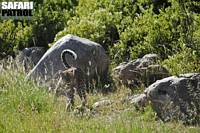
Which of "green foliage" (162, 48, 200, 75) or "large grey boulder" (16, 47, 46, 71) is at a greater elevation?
"green foliage" (162, 48, 200, 75)

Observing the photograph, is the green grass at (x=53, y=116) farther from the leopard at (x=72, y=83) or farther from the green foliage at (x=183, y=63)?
the green foliage at (x=183, y=63)

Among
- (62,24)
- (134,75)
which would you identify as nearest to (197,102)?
(134,75)

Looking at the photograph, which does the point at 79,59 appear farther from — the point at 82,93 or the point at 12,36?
the point at 12,36

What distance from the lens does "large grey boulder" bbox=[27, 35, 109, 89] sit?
10461mm

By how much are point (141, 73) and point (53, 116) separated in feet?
9.76

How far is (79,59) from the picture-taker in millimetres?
10492

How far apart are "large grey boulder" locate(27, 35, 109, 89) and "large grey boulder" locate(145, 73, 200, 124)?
2.64m

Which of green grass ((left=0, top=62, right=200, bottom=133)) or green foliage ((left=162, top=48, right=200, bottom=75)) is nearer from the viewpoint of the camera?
green grass ((left=0, top=62, right=200, bottom=133))

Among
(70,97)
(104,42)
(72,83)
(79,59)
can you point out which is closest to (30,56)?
(104,42)

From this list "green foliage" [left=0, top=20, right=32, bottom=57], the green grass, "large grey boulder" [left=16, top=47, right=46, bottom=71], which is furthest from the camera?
"green foliage" [left=0, top=20, right=32, bottom=57]

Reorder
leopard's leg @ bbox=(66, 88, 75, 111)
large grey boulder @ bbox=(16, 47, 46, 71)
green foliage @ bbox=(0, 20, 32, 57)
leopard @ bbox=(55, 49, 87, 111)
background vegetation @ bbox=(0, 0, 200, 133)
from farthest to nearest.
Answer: green foliage @ bbox=(0, 20, 32, 57) < large grey boulder @ bbox=(16, 47, 46, 71) < leopard @ bbox=(55, 49, 87, 111) < leopard's leg @ bbox=(66, 88, 75, 111) < background vegetation @ bbox=(0, 0, 200, 133)

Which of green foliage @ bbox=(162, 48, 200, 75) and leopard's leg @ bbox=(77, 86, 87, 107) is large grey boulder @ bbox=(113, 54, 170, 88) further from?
leopard's leg @ bbox=(77, 86, 87, 107)

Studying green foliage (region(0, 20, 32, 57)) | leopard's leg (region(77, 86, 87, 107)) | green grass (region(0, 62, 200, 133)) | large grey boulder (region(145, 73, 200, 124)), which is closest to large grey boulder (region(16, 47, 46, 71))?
green foliage (region(0, 20, 32, 57))

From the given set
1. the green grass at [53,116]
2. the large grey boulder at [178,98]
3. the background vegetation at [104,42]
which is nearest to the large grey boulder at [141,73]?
the background vegetation at [104,42]
